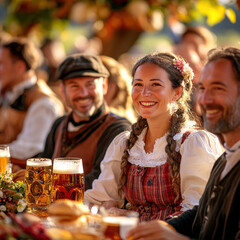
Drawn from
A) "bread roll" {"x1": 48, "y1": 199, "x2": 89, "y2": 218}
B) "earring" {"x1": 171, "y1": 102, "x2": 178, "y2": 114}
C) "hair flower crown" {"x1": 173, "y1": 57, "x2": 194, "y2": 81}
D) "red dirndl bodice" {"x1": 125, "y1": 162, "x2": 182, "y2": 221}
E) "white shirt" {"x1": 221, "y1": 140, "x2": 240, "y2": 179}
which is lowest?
"red dirndl bodice" {"x1": 125, "y1": 162, "x2": 182, "y2": 221}

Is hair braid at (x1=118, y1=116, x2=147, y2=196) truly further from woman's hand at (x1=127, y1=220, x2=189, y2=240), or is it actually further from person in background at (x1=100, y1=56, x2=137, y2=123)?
person in background at (x1=100, y1=56, x2=137, y2=123)

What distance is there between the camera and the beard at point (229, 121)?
169cm

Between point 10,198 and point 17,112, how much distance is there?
2725 mm

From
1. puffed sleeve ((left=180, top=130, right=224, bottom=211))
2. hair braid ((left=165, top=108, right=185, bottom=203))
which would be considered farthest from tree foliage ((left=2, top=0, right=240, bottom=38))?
puffed sleeve ((left=180, top=130, right=224, bottom=211))

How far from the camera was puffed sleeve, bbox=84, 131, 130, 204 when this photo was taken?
2.47 meters

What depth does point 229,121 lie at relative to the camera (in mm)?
1706

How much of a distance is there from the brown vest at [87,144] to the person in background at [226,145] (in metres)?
1.44

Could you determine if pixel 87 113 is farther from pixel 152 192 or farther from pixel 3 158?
pixel 152 192

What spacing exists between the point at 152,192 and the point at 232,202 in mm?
701

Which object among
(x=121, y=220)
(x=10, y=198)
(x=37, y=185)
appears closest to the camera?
(x=121, y=220)

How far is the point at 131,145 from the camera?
2.48 metres

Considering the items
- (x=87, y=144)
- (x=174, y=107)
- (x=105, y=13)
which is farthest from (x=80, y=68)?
(x=105, y=13)

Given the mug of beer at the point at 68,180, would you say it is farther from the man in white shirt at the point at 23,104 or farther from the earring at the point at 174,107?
the man in white shirt at the point at 23,104

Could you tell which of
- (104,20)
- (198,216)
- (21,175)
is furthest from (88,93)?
(104,20)
